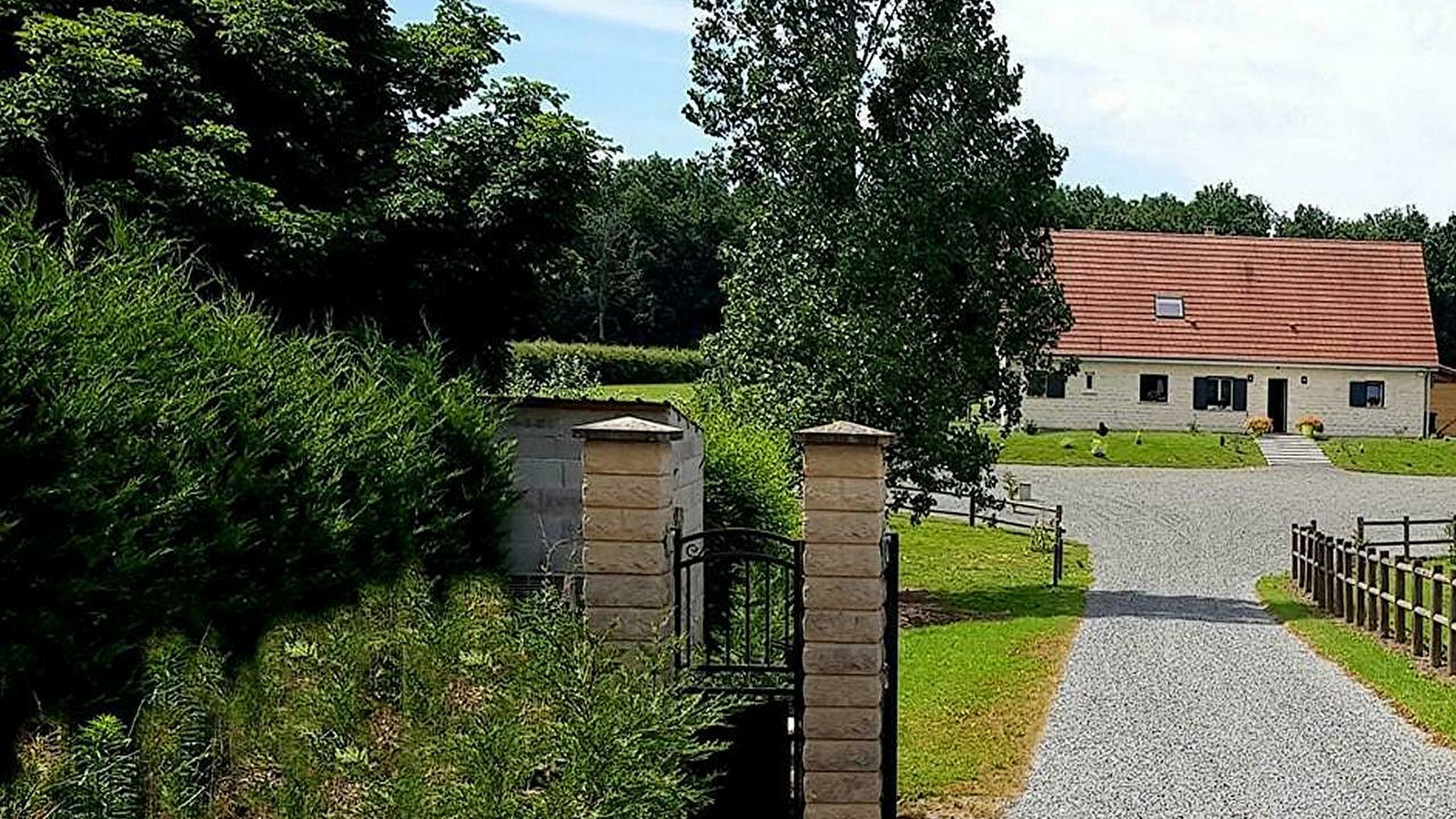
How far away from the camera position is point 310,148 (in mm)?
13000

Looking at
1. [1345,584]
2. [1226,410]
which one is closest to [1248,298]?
[1226,410]

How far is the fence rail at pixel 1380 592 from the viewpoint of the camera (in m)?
15.4

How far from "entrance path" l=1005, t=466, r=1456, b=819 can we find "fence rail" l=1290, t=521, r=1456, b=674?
2.97 ft

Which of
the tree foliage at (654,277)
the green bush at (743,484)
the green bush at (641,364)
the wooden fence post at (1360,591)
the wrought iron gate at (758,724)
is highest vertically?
the tree foliage at (654,277)

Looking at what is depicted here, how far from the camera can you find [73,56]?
35.4ft

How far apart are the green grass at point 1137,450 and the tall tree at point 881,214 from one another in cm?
1861

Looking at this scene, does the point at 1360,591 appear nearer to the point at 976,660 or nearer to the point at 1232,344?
the point at 976,660

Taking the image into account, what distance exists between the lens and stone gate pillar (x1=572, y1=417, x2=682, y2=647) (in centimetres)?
739

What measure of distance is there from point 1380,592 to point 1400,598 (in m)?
0.89

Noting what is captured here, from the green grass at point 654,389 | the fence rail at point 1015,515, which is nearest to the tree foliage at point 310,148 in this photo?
the fence rail at point 1015,515

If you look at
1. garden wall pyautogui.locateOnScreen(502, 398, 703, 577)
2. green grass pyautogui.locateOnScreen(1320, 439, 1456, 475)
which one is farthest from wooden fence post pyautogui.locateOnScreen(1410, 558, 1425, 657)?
green grass pyautogui.locateOnScreen(1320, 439, 1456, 475)

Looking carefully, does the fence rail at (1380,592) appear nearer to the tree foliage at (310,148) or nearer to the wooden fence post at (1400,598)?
the wooden fence post at (1400,598)

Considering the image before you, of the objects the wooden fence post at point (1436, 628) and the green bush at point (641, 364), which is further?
the green bush at point (641, 364)

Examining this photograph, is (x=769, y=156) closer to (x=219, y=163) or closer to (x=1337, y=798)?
(x=219, y=163)
